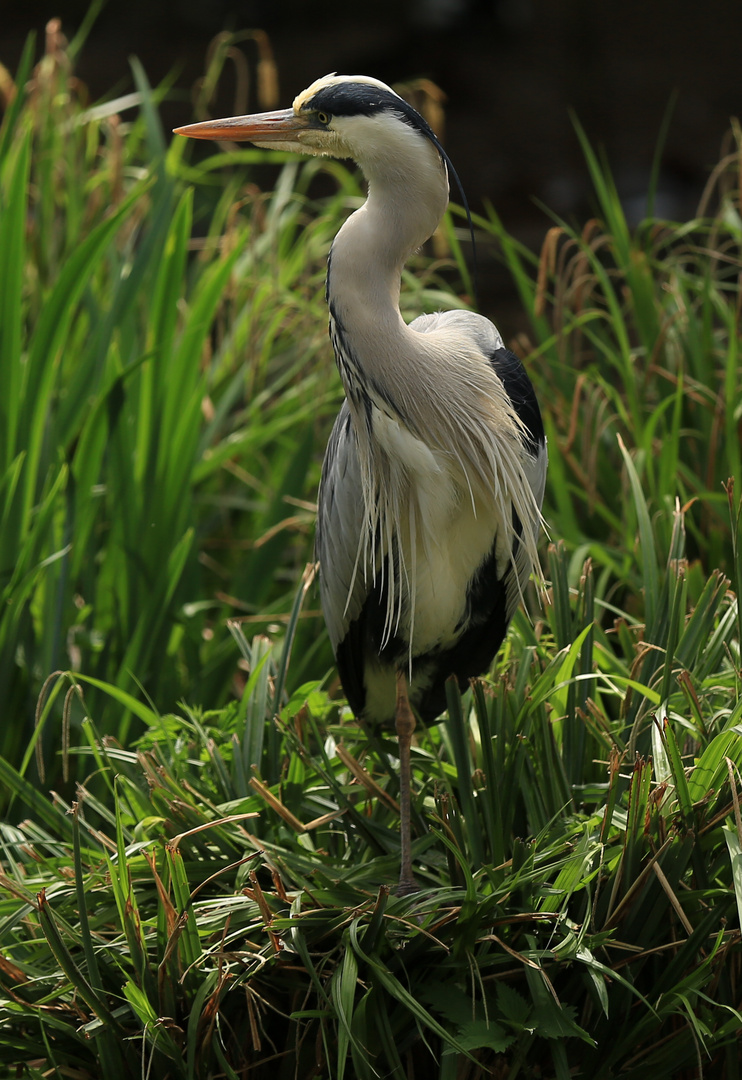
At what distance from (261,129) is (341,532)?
60 centimetres

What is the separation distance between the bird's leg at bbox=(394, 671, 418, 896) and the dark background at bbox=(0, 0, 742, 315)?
13.2 ft

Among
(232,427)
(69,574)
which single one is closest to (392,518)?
(69,574)

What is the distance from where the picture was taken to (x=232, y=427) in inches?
109

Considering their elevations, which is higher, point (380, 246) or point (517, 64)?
point (517, 64)

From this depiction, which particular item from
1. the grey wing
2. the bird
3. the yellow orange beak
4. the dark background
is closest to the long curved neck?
the bird

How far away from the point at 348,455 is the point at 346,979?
729 mm

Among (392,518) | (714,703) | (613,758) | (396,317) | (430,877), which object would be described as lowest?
(430,877)

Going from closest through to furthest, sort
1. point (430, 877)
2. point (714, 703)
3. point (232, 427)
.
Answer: point (430, 877), point (714, 703), point (232, 427)

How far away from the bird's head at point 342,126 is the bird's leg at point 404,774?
2.62 feet

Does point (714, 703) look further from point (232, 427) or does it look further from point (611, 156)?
point (611, 156)

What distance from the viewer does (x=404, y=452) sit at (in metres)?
1.43

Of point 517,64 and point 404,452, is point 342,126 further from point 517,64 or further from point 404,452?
point 517,64

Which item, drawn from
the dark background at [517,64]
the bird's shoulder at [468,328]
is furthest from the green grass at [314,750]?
the dark background at [517,64]

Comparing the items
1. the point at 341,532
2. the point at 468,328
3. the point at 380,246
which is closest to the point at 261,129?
the point at 380,246
